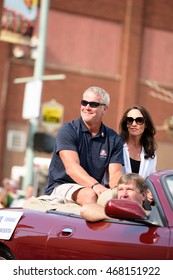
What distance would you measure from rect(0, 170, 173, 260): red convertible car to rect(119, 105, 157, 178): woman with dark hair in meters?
1.65

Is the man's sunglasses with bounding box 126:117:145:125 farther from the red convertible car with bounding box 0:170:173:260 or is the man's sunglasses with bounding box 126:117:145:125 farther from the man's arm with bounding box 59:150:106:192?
the red convertible car with bounding box 0:170:173:260

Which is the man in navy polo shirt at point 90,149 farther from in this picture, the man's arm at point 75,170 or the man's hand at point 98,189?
the man's hand at point 98,189

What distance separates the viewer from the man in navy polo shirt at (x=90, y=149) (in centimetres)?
702

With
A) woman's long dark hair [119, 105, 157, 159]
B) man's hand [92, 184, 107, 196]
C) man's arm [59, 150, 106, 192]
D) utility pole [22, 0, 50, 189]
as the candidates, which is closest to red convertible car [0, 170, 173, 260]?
man's hand [92, 184, 107, 196]

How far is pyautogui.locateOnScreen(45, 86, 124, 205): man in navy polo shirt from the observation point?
7.02m

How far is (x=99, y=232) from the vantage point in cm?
561

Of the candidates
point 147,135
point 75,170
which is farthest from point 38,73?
point 75,170

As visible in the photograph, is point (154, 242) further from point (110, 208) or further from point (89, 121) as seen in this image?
point (89, 121)

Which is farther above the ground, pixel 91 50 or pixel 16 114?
pixel 91 50

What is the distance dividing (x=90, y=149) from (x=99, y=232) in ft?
5.28

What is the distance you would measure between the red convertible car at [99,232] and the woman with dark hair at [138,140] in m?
1.65

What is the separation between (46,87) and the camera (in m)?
35.5
